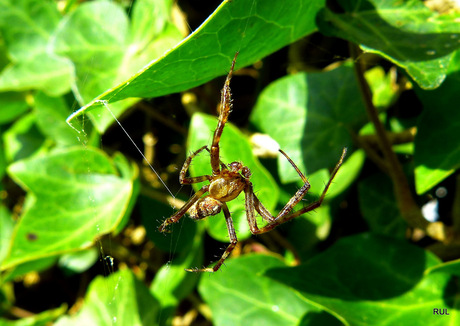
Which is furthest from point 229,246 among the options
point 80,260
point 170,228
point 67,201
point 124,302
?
point 80,260

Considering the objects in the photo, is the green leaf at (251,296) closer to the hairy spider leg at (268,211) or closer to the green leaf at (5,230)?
the hairy spider leg at (268,211)

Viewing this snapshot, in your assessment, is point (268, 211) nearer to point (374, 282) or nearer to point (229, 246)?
point (229, 246)

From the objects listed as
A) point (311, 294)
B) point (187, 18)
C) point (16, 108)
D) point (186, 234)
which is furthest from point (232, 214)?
point (16, 108)

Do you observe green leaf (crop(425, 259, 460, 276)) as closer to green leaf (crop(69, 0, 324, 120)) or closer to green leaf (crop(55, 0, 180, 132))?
green leaf (crop(69, 0, 324, 120))

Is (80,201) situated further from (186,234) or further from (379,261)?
(379,261)

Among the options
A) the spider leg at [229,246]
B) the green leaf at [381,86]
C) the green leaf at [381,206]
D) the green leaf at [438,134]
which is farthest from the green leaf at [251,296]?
the green leaf at [381,86]

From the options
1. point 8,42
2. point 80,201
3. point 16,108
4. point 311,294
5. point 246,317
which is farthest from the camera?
point 16,108
